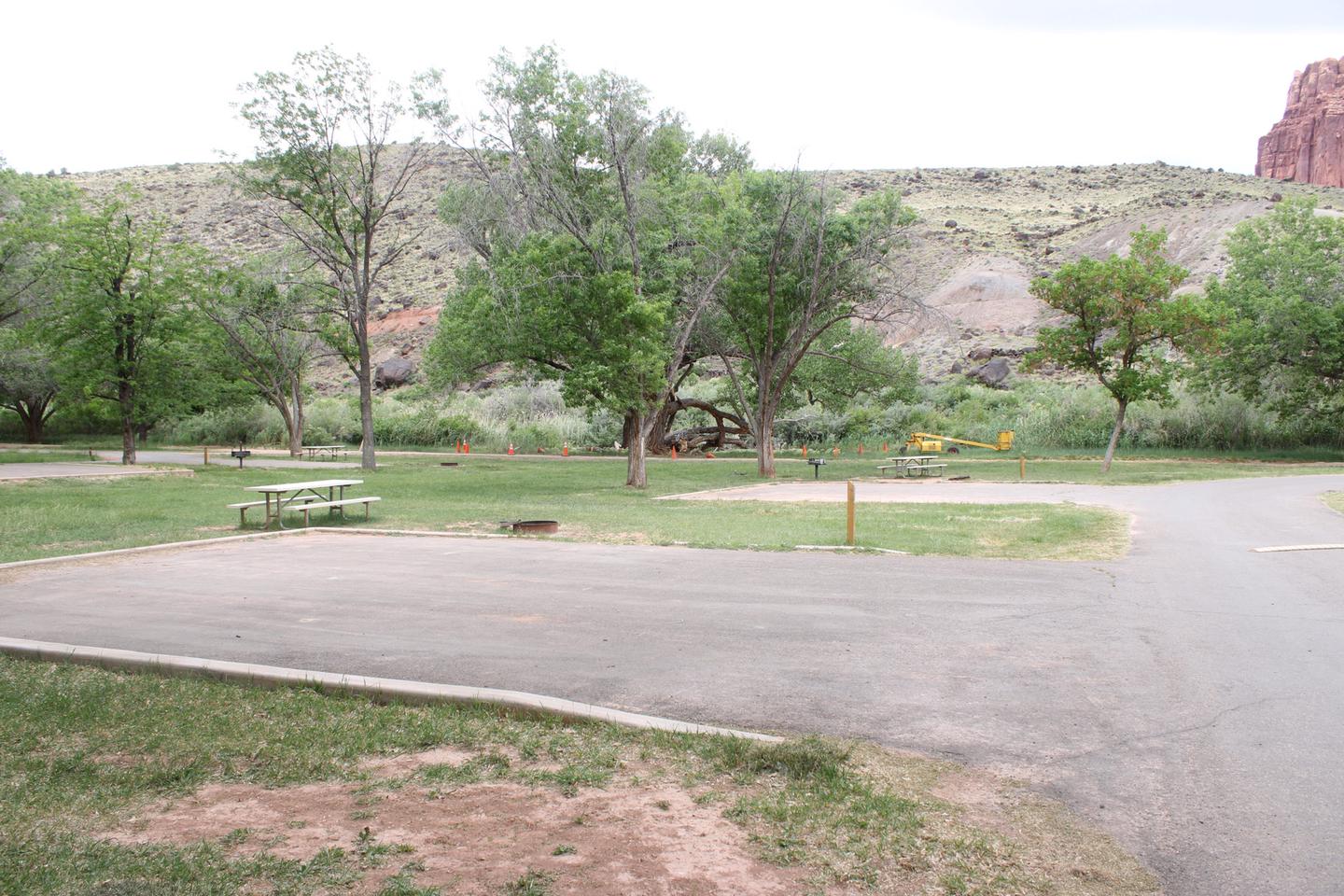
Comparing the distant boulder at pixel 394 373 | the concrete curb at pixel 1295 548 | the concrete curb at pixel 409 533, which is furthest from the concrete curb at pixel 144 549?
the distant boulder at pixel 394 373

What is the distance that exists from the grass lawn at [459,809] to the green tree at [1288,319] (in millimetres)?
30891

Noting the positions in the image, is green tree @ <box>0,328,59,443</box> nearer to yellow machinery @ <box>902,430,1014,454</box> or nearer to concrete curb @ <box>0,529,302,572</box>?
concrete curb @ <box>0,529,302,572</box>

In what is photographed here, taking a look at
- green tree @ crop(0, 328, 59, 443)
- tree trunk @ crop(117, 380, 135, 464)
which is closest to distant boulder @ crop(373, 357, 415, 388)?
green tree @ crop(0, 328, 59, 443)

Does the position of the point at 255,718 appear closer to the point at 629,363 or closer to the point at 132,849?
the point at 132,849

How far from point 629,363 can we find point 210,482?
11059mm

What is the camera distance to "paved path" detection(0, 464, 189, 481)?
889 inches

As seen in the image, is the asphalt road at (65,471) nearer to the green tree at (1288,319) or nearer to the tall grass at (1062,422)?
the tall grass at (1062,422)

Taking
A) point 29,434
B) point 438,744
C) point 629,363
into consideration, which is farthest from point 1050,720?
point 29,434

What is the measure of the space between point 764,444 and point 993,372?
26.5 meters

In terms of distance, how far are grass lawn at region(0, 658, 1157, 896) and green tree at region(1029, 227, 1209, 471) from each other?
83.9ft

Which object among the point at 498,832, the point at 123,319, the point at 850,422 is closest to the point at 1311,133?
the point at 850,422

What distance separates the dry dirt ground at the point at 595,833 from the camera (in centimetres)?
335

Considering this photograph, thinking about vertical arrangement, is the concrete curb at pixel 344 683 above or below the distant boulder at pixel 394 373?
below

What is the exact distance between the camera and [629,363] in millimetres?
21047
